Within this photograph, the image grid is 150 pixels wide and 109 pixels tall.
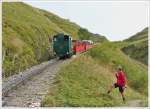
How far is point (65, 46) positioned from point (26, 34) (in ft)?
17.2

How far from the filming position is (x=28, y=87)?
1830 centimetres

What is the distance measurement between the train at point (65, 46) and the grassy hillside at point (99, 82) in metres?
6.80

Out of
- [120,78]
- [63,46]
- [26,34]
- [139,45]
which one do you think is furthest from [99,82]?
[63,46]

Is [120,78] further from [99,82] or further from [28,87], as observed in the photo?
[28,87]

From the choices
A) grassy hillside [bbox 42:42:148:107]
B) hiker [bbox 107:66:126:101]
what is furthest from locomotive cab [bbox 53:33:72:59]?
hiker [bbox 107:66:126:101]

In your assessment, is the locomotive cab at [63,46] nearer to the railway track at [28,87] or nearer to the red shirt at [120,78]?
the railway track at [28,87]

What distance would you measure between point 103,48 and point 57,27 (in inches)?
188

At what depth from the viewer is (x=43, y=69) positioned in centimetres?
2319

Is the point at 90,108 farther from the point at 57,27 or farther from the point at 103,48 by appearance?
the point at 57,27

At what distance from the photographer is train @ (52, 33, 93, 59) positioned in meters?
27.9

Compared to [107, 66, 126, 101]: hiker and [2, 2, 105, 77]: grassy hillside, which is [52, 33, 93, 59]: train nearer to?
[2, 2, 105, 77]: grassy hillside

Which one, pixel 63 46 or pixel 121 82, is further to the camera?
pixel 63 46

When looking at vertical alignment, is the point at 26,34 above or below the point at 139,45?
above

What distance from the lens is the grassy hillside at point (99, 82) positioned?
55.1ft
